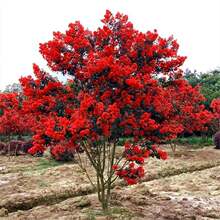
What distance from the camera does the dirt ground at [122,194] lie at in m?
10.8

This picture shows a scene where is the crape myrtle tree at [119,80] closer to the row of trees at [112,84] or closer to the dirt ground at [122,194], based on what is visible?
the row of trees at [112,84]

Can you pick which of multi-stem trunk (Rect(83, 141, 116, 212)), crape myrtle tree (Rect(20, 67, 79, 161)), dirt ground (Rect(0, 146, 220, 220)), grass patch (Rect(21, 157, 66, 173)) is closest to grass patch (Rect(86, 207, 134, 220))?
dirt ground (Rect(0, 146, 220, 220))

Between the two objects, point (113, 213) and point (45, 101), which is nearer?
point (45, 101)

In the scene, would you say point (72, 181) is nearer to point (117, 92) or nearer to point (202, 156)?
point (117, 92)

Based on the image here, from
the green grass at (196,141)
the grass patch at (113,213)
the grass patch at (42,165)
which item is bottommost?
the grass patch at (113,213)

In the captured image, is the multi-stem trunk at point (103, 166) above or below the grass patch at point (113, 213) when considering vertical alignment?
above

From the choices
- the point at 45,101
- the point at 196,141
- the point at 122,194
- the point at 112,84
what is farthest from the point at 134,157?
the point at 196,141

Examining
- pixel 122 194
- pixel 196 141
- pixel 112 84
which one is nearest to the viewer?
pixel 112 84

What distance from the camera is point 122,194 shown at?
12.9m

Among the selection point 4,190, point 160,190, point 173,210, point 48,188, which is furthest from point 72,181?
point 173,210

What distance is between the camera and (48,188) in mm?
14703

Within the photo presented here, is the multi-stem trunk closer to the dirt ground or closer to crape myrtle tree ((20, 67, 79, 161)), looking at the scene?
the dirt ground

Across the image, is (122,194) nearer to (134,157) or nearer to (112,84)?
(134,157)

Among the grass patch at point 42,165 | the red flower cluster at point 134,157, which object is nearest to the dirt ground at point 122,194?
the grass patch at point 42,165
